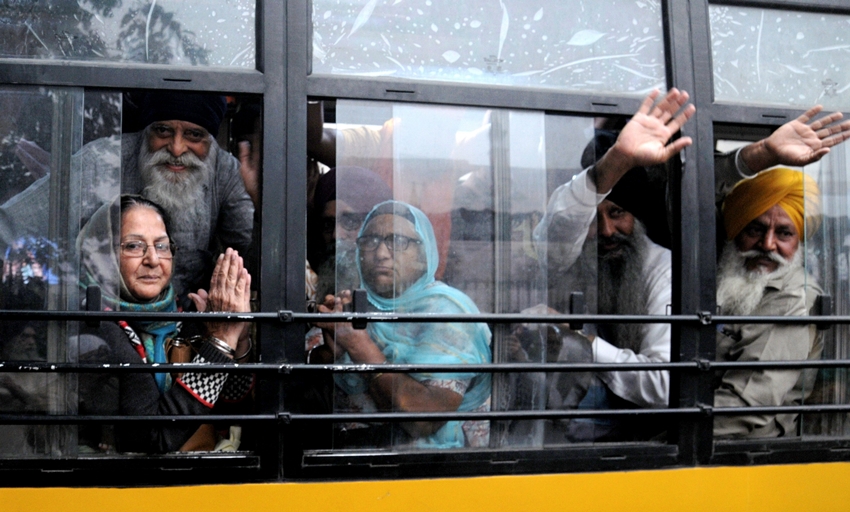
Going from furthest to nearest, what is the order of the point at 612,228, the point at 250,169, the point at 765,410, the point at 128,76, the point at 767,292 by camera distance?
the point at 767,292 → the point at 612,228 → the point at 765,410 → the point at 250,169 → the point at 128,76

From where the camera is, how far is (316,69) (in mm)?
2789

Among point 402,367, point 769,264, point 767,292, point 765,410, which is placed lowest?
point 765,410

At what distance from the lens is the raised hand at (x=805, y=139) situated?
305 cm

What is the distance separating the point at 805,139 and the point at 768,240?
0.43 meters

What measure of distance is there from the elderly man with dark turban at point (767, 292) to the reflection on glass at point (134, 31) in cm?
202

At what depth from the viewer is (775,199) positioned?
127 inches

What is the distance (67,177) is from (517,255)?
155cm

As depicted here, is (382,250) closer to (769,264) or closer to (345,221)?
(345,221)

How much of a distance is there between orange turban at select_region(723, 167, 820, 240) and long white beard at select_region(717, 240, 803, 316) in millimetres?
97

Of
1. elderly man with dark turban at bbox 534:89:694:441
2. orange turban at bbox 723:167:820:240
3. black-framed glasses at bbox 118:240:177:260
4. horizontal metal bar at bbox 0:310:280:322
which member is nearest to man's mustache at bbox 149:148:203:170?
black-framed glasses at bbox 118:240:177:260

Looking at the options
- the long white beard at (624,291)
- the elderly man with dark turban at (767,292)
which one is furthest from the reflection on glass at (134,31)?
the elderly man with dark turban at (767,292)

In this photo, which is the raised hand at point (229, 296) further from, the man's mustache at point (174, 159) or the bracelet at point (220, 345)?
the man's mustache at point (174, 159)

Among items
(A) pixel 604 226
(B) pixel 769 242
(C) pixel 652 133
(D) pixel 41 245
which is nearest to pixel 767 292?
(B) pixel 769 242

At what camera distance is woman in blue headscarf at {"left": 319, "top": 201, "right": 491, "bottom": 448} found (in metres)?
2.78
